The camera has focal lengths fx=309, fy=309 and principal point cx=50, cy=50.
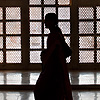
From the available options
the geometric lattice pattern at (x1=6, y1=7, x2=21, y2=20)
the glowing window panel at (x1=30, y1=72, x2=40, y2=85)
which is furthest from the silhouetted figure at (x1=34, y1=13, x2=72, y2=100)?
the geometric lattice pattern at (x1=6, y1=7, x2=21, y2=20)

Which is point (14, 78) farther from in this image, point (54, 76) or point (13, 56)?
point (54, 76)

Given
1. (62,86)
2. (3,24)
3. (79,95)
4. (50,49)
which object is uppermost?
(3,24)

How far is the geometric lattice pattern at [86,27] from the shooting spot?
893 cm

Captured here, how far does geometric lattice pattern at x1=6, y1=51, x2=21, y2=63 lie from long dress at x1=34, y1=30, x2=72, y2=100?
5.29 m

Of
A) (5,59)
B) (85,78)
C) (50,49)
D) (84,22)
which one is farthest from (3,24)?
(50,49)

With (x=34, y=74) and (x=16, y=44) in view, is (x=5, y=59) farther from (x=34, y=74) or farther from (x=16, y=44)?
(x=34, y=74)

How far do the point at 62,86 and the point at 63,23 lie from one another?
A: 213 inches

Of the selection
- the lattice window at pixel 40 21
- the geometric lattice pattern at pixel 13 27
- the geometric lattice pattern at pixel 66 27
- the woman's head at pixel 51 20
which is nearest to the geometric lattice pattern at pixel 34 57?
the lattice window at pixel 40 21

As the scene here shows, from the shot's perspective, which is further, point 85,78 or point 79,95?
point 85,78

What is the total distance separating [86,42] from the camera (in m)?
8.96

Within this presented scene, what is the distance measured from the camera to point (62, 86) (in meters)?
3.71

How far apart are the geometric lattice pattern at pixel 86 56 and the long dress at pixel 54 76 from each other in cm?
527

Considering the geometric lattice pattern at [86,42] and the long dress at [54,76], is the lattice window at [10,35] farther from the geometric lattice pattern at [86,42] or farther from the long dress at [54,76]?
the long dress at [54,76]

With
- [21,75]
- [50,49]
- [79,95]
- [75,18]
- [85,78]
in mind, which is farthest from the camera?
[75,18]
